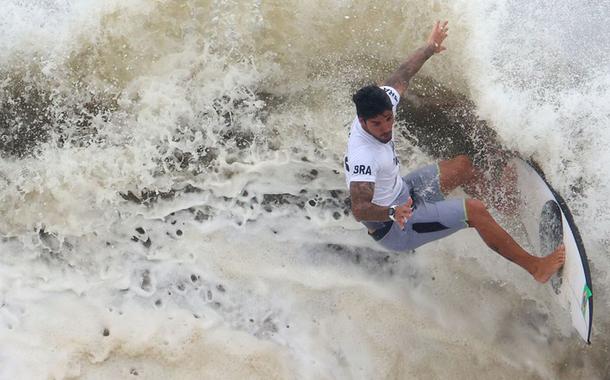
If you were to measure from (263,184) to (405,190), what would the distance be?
122 centimetres

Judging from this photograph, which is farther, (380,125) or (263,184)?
(263,184)

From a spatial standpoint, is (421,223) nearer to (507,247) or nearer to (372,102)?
(507,247)

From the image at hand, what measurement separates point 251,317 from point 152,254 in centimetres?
87

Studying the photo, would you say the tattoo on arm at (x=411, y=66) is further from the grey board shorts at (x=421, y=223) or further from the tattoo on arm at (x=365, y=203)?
the tattoo on arm at (x=365, y=203)

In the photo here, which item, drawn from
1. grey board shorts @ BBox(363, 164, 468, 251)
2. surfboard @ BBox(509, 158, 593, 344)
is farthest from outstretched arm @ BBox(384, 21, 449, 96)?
surfboard @ BBox(509, 158, 593, 344)

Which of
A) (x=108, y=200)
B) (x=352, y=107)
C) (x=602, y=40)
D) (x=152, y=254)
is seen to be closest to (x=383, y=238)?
(x=352, y=107)

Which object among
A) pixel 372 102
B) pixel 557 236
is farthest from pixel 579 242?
pixel 372 102

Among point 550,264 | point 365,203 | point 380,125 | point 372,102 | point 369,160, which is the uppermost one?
point 372,102

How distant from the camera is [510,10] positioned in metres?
5.20

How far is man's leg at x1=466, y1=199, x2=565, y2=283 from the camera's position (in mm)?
4266

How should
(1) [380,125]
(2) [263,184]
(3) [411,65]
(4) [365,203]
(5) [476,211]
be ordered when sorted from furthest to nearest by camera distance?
(2) [263,184]
(3) [411,65]
(5) [476,211]
(4) [365,203]
(1) [380,125]

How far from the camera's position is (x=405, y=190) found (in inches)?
170

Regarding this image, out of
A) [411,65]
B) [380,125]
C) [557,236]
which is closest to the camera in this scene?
[380,125]

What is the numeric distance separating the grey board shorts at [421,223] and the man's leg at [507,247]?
70 mm
